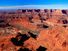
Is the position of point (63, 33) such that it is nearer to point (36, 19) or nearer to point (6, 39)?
point (6, 39)

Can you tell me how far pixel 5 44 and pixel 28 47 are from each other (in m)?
5.53

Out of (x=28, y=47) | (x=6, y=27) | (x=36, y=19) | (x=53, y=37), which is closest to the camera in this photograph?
(x=28, y=47)

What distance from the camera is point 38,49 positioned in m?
46.3

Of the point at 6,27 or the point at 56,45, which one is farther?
the point at 6,27

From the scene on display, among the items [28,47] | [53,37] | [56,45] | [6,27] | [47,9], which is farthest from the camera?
[47,9]

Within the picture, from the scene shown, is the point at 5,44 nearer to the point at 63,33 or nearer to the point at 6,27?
the point at 6,27

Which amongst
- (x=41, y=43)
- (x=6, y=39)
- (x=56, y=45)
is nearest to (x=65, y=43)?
(x=56, y=45)

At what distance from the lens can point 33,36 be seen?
167 feet

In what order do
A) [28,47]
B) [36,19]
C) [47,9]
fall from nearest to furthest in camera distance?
[28,47] → [36,19] → [47,9]

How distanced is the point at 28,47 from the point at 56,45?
757 cm

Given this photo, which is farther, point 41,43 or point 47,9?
point 47,9

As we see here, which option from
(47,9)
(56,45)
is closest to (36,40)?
(56,45)

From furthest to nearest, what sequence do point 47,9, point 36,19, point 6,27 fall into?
point 47,9, point 36,19, point 6,27

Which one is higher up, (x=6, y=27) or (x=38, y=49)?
(x=6, y=27)
